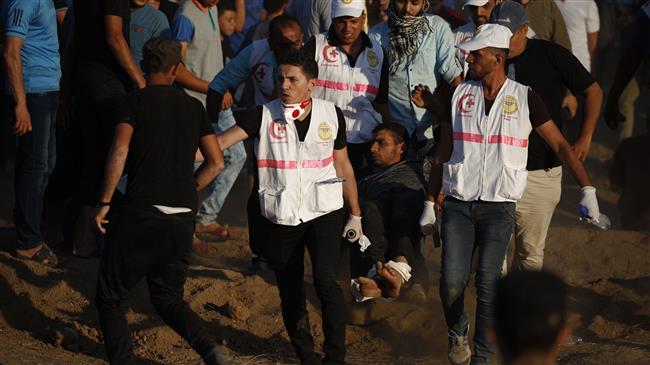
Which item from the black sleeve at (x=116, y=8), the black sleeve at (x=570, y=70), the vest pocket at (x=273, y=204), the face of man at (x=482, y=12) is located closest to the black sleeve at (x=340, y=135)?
the vest pocket at (x=273, y=204)

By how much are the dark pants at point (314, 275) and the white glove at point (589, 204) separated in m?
1.51

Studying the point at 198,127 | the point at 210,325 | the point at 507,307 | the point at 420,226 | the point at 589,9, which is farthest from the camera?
the point at 589,9

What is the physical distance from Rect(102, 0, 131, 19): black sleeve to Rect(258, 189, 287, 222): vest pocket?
87.2 inches

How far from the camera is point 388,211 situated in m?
8.84

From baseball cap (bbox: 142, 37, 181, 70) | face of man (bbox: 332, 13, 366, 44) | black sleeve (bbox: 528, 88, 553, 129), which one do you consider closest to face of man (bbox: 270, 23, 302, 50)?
face of man (bbox: 332, 13, 366, 44)

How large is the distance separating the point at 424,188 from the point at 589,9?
17.0 ft

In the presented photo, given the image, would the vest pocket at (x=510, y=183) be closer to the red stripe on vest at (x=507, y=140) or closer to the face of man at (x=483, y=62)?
the red stripe on vest at (x=507, y=140)

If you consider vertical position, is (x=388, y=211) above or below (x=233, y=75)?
below

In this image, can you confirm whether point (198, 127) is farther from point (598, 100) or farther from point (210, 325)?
point (598, 100)

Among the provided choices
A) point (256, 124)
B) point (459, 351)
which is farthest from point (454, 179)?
point (256, 124)

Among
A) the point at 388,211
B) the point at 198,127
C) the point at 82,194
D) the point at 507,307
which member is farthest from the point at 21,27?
the point at 507,307

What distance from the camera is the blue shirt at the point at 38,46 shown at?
898 centimetres

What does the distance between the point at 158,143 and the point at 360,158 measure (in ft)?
8.20

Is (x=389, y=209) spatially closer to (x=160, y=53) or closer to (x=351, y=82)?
(x=351, y=82)
